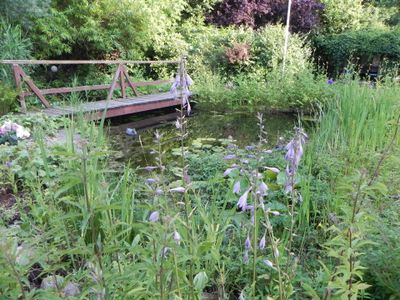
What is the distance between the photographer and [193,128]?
6305 millimetres

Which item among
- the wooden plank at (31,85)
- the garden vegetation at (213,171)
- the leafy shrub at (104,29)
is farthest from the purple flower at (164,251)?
the leafy shrub at (104,29)

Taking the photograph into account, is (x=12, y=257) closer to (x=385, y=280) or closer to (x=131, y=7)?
(x=385, y=280)

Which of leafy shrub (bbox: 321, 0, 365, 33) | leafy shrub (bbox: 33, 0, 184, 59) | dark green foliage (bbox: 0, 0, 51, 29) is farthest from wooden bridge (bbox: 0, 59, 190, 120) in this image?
leafy shrub (bbox: 321, 0, 365, 33)

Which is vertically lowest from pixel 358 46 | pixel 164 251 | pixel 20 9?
pixel 358 46

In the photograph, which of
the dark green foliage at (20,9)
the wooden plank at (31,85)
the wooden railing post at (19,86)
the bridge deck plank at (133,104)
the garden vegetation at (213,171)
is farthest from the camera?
the dark green foliage at (20,9)

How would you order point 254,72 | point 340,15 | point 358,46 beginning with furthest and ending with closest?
point 340,15
point 358,46
point 254,72

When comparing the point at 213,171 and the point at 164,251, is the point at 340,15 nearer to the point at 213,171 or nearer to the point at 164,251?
the point at 213,171

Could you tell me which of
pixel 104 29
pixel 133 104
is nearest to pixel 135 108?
pixel 133 104

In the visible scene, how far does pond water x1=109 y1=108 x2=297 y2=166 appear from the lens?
196 inches

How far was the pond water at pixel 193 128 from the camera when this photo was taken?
497cm

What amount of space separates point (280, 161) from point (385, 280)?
1667 mm

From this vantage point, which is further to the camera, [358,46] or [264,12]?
[264,12]

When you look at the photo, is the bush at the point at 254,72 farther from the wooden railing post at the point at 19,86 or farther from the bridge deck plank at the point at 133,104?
the wooden railing post at the point at 19,86

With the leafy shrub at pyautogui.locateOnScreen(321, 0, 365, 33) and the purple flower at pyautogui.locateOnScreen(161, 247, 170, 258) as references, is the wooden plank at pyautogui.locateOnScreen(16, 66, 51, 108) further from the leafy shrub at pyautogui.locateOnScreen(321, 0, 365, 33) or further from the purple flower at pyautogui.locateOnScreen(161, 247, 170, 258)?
the leafy shrub at pyautogui.locateOnScreen(321, 0, 365, 33)
